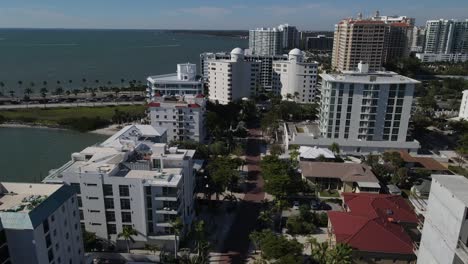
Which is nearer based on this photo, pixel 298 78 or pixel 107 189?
pixel 107 189

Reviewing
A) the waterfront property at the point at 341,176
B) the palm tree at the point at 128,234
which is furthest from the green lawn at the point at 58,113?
the palm tree at the point at 128,234

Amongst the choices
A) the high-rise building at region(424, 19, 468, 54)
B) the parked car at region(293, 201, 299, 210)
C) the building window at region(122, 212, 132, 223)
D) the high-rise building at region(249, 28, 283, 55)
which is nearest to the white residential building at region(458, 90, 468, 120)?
the parked car at region(293, 201, 299, 210)

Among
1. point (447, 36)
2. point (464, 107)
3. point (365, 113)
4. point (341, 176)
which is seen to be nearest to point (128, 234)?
point (341, 176)


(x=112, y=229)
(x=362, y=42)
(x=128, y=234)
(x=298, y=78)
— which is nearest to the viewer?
(x=128, y=234)

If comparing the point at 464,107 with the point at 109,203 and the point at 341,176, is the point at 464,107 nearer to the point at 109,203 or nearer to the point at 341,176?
the point at 341,176

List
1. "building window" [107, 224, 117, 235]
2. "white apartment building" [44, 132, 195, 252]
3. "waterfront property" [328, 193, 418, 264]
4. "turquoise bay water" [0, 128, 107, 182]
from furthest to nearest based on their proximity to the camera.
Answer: "turquoise bay water" [0, 128, 107, 182]
"building window" [107, 224, 117, 235]
"white apartment building" [44, 132, 195, 252]
"waterfront property" [328, 193, 418, 264]

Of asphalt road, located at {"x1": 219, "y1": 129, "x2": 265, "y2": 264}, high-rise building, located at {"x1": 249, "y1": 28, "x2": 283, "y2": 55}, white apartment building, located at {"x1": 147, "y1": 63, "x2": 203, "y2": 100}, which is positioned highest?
high-rise building, located at {"x1": 249, "y1": 28, "x2": 283, "y2": 55}

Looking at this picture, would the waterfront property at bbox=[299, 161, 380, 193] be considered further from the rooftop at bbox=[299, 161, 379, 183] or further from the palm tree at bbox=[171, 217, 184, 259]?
the palm tree at bbox=[171, 217, 184, 259]

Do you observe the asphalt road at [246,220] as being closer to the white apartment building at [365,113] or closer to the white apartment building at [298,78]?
the white apartment building at [365,113]
